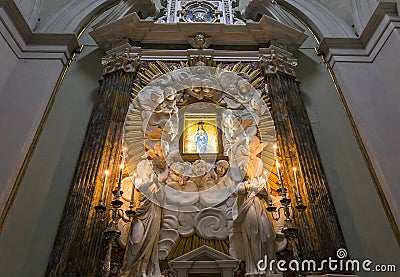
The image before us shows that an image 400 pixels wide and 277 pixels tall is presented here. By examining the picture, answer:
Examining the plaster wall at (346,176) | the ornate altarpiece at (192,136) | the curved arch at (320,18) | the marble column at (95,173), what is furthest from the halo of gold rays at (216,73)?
the curved arch at (320,18)

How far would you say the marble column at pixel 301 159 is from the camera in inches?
153

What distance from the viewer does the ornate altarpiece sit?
393 cm

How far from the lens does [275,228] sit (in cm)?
405

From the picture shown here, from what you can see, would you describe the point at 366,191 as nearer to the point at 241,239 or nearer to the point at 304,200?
the point at 304,200

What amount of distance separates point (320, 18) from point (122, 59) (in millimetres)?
3826

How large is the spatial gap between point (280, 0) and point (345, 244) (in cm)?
511

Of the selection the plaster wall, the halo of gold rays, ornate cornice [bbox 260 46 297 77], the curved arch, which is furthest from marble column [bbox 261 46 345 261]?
the curved arch

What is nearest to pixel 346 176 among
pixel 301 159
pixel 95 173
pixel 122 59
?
pixel 301 159

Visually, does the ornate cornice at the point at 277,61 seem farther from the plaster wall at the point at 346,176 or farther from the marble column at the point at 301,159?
the plaster wall at the point at 346,176

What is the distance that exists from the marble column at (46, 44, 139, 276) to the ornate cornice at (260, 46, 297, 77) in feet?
6.90

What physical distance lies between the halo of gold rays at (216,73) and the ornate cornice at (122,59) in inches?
7.1

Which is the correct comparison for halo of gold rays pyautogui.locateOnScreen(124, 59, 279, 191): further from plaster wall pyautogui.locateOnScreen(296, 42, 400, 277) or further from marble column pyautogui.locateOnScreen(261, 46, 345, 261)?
plaster wall pyautogui.locateOnScreen(296, 42, 400, 277)

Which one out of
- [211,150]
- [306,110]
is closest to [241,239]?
[211,150]

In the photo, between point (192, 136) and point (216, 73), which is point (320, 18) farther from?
point (192, 136)
